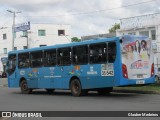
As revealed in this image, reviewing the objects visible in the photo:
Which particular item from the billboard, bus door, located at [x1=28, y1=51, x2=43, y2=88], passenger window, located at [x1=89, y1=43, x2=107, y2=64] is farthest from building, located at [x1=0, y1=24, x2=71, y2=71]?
passenger window, located at [x1=89, y1=43, x2=107, y2=64]

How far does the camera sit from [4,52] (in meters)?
83.2

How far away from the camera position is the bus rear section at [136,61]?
20.3 meters

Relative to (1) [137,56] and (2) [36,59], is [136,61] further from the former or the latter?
(2) [36,59]

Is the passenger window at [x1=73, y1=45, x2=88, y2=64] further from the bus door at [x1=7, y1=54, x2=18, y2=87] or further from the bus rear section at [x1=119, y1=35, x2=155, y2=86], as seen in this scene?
the bus door at [x1=7, y1=54, x2=18, y2=87]

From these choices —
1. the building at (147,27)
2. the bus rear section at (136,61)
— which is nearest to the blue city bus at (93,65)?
the bus rear section at (136,61)

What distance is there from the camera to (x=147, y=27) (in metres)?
47.2

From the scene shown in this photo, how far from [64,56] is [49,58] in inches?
60.9

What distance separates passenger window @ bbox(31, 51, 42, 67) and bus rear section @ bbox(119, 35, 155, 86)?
7.05 metres

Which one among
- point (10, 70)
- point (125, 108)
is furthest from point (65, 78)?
point (125, 108)

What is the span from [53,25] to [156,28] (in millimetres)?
37859

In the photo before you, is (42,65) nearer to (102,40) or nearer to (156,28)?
(102,40)

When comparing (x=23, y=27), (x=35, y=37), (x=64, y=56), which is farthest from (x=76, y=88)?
(x=35, y=37)

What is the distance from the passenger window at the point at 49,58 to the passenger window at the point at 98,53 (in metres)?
3.43

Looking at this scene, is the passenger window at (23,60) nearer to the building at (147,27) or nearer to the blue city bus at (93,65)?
the blue city bus at (93,65)
